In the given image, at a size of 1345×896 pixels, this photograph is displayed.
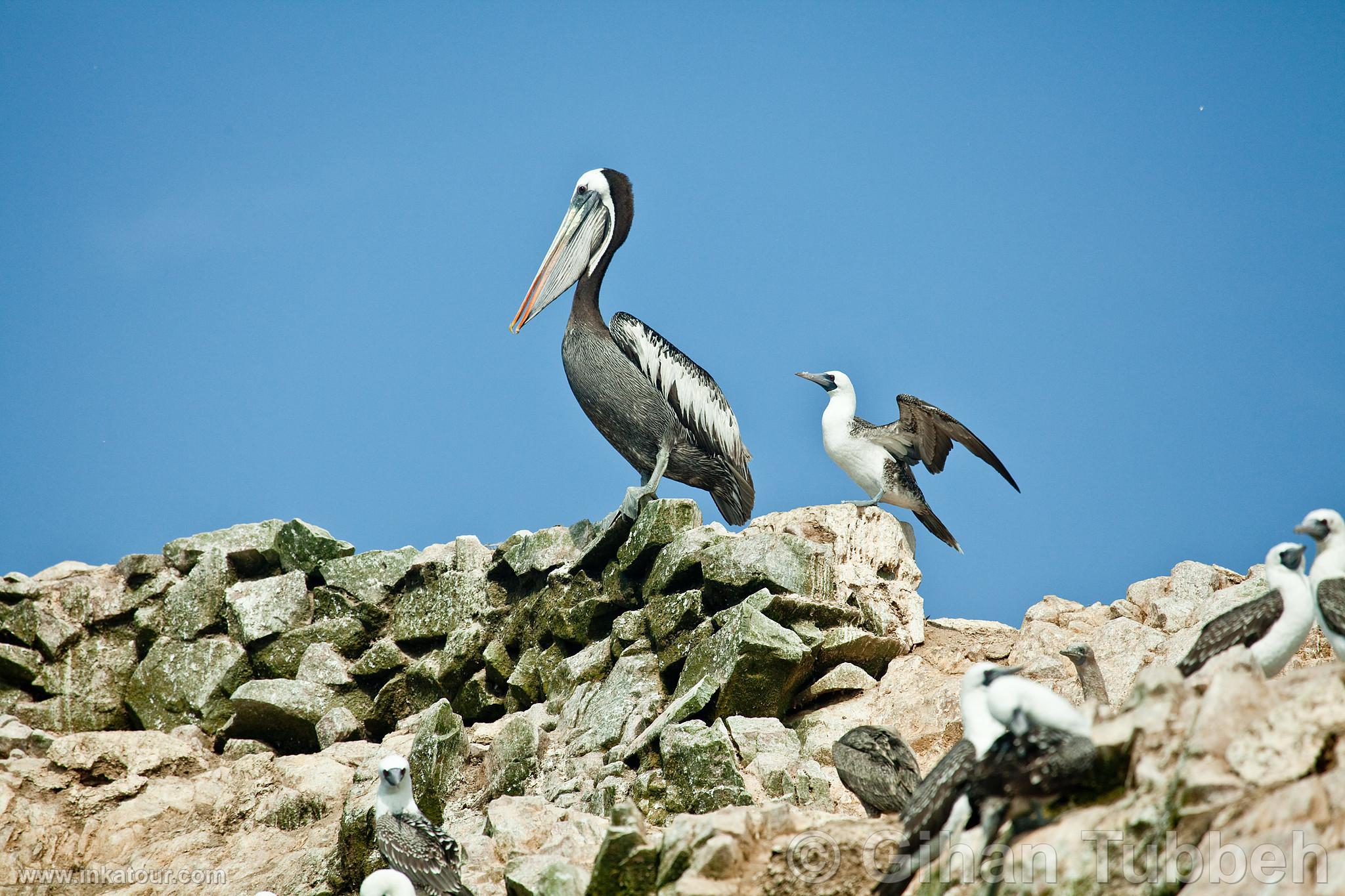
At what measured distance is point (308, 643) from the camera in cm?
1121

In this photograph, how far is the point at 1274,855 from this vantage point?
3.55 m

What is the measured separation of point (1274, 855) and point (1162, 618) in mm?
5050

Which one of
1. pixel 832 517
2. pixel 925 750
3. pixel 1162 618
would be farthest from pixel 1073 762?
pixel 832 517

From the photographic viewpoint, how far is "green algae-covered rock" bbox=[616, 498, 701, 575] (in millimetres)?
9594

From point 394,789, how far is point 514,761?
163cm

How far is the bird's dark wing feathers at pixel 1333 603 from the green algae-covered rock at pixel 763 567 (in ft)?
13.7

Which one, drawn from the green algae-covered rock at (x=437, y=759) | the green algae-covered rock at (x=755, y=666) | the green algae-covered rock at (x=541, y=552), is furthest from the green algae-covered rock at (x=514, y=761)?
the green algae-covered rock at (x=541, y=552)

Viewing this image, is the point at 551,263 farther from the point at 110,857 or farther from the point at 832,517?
the point at 110,857

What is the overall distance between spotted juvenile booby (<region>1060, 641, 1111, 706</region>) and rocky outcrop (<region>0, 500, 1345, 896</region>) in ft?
1.69

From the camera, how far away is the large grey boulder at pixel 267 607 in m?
11.4

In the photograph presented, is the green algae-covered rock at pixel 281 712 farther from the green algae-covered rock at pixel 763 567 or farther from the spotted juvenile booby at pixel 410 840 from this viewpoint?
the green algae-covered rock at pixel 763 567

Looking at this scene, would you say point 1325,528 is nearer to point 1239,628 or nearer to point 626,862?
point 1239,628

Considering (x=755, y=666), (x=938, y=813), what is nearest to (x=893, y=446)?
(x=755, y=666)

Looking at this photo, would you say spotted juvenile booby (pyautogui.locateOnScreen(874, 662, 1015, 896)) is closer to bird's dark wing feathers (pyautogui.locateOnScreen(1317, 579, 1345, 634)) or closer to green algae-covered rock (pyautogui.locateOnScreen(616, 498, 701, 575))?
bird's dark wing feathers (pyautogui.locateOnScreen(1317, 579, 1345, 634))
